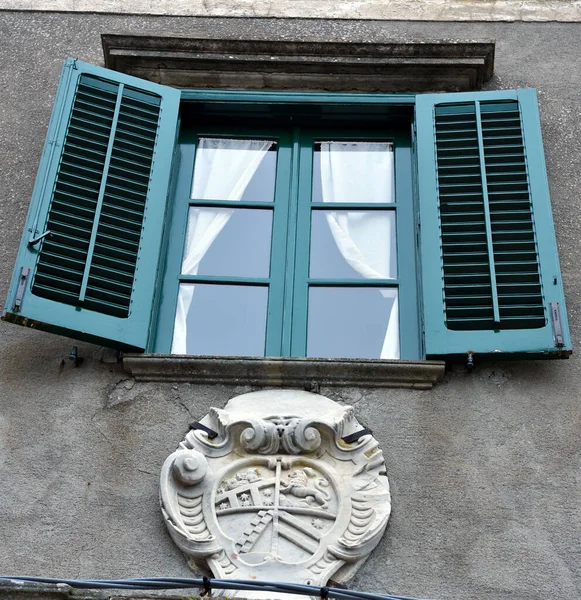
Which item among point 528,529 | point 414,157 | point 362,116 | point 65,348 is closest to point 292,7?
point 362,116

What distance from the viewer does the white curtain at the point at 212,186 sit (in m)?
6.64

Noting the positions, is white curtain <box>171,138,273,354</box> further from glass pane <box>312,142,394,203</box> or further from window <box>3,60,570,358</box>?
glass pane <box>312,142,394,203</box>

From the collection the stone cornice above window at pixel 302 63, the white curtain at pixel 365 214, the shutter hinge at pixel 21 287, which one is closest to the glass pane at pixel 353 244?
the white curtain at pixel 365 214

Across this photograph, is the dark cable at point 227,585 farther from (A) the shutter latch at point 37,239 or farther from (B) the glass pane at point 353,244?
(B) the glass pane at point 353,244

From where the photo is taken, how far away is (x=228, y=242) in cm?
680

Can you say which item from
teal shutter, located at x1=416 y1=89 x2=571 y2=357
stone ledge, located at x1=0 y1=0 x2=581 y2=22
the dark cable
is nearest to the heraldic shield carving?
the dark cable

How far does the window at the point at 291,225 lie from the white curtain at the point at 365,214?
0.01 metres

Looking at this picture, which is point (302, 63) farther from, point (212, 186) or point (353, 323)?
point (353, 323)

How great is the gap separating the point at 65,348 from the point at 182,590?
151 cm

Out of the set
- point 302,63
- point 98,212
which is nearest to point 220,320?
point 98,212

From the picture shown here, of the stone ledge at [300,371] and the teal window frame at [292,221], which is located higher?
the teal window frame at [292,221]

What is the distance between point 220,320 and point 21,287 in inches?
41.3

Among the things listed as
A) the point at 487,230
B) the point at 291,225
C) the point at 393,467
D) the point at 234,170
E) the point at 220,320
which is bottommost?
the point at 393,467

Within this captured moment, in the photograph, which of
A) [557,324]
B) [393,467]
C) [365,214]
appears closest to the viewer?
[393,467]
